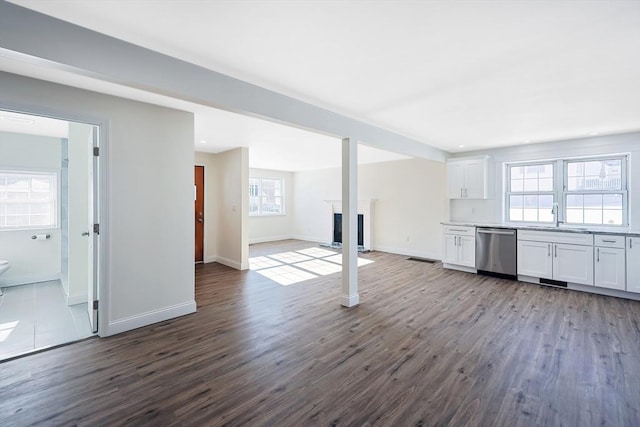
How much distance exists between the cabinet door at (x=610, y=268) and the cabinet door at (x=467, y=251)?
65.9 inches

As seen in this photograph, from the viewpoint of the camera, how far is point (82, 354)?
2588mm

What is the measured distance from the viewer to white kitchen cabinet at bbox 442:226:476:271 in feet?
18.1

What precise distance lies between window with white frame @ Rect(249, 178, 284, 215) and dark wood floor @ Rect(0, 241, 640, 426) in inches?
225

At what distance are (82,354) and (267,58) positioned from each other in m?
2.99

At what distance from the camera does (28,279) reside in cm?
462

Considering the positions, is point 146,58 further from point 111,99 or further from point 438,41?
point 438,41

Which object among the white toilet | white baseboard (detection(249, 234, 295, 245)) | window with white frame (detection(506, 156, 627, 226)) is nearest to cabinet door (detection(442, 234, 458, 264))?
window with white frame (detection(506, 156, 627, 226))

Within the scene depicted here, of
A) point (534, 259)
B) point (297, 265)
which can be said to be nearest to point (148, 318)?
point (297, 265)

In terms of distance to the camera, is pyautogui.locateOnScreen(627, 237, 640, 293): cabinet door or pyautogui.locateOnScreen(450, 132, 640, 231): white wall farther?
pyautogui.locateOnScreen(450, 132, 640, 231): white wall

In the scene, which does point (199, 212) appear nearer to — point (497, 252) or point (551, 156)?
point (497, 252)

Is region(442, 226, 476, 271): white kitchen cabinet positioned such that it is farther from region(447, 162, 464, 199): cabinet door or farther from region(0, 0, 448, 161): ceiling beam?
region(0, 0, 448, 161): ceiling beam

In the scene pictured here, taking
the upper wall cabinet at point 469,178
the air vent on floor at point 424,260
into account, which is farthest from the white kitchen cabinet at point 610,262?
the air vent on floor at point 424,260

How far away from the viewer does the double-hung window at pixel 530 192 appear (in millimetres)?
5285

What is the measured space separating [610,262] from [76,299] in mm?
7377
